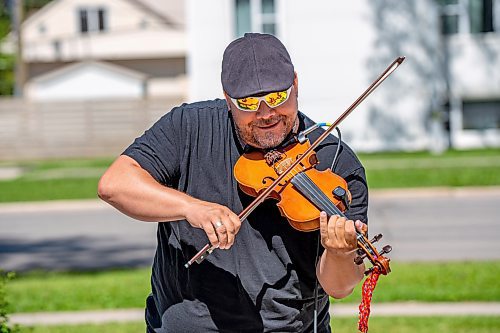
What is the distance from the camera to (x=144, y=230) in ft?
44.9

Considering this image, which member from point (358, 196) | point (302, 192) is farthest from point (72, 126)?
point (302, 192)

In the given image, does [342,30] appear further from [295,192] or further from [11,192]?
Result: [295,192]

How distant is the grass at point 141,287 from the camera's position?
8000 mm

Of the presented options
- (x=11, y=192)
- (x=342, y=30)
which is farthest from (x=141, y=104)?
(x=11, y=192)

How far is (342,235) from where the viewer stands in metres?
2.83

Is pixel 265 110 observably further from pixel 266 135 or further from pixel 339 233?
pixel 339 233

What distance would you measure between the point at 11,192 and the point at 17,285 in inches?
406

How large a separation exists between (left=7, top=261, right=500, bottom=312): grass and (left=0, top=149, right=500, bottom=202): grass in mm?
8338

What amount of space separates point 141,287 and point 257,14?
1758cm

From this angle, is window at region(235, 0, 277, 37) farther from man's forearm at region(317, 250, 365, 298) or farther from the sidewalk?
man's forearm at region(317, 250, 365, 298)

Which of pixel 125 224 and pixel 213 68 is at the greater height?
pixel 213 68

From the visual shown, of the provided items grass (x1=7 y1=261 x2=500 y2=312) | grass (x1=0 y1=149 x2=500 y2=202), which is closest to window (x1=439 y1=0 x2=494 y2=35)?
grass (x1=0 y1=149 x2=500 y2=202)

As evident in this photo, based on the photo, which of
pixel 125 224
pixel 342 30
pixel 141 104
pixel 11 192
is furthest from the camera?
pixel 141 104

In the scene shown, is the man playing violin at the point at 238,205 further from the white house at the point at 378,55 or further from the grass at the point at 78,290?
the white house at the point at 378,55
